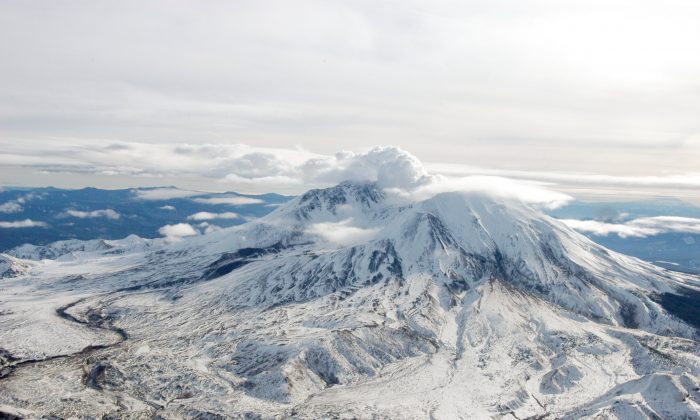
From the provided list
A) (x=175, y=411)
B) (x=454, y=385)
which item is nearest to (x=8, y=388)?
(x=175, y=411)

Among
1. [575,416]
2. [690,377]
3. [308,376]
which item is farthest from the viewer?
[308,376]

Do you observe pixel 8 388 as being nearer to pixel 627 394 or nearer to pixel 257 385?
pixel 257 385

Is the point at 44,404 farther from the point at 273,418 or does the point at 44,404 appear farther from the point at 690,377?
the point at 690,377

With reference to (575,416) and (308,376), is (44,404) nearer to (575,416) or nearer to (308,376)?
(308,376)

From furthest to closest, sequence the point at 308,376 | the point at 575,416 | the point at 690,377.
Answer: the point at 308,376 < the point at 690,377 < the point at 575,416

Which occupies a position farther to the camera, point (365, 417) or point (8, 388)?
point (8, 388)

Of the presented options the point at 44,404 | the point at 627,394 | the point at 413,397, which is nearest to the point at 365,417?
the point at 413,397

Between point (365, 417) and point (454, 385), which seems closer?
point (365, 417)

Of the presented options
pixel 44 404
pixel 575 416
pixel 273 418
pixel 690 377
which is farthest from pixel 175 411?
pixel 690 377

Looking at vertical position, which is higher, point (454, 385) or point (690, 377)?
point (690, 377)
